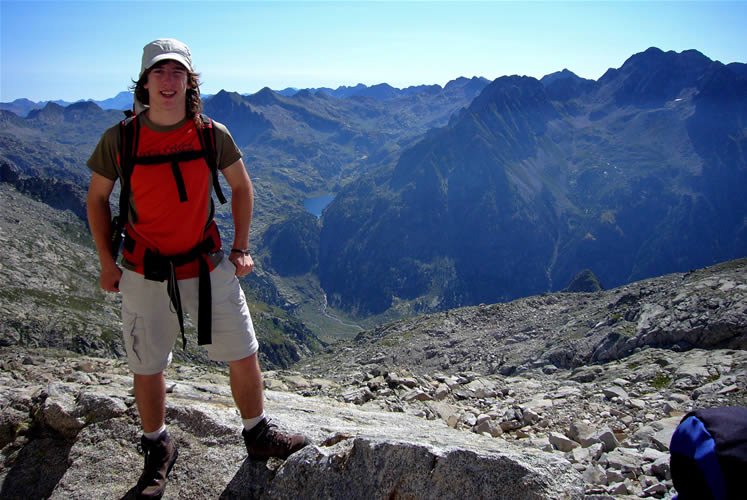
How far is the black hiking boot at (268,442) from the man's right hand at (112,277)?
250 cm

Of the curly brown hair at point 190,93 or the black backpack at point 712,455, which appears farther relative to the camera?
the curly brown hair at point 190,93

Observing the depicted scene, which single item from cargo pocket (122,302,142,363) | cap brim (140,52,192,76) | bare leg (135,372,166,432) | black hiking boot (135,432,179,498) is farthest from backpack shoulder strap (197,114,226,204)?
black hiking boot (135,432,179,498)

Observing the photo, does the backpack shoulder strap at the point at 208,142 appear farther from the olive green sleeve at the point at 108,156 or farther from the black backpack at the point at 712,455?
the black backpack at the point at 712,455

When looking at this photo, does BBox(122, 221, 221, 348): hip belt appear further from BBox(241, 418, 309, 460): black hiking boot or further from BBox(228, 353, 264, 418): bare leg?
BBox(241, 418, 309, 460): black hiking boot

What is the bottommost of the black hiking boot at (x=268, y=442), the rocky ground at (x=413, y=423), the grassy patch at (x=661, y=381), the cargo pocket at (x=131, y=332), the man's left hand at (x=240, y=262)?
the grassy patch at (x=661, y=381)

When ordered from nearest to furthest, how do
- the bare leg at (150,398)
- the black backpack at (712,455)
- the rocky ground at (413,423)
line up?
the black backpack at (712,455)
the rocky ground at (413,423)
the bare leg at (150,398)

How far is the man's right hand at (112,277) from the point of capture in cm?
624

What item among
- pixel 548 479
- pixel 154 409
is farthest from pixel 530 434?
pixel 154 409

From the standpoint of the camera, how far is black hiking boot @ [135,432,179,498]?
6105mm

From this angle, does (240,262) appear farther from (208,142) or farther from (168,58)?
(168,58)

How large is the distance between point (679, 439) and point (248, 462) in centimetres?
506

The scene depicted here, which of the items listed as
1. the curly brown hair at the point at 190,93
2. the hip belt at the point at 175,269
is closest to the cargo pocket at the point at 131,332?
the hip belt at the point at 175,269

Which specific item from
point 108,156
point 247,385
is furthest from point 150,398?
point 108,156

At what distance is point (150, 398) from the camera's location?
6.50 metres
